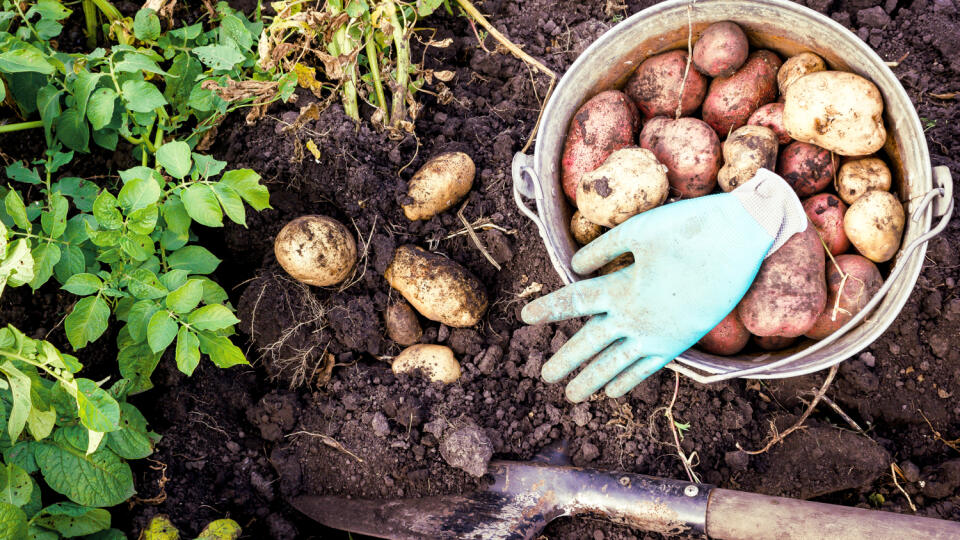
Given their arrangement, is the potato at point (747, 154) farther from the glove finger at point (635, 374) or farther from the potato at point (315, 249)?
the potato at point (315, 249)

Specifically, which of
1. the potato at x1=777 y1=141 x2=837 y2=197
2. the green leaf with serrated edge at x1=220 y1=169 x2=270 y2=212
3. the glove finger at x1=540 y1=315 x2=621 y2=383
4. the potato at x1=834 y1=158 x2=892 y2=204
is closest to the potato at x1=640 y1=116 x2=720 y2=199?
the potato at x1=777 y1=141 x2=837 y2=197

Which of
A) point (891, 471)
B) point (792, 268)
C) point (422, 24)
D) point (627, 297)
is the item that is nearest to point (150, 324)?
point (627, 297)

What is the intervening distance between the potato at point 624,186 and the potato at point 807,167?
394mm

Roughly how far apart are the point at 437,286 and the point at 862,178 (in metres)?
1.25

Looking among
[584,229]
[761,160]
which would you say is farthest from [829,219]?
[584,229]

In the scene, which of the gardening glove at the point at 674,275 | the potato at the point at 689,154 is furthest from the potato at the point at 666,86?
the gardening glove at the point at 674,275

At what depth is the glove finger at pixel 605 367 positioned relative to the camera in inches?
70.7

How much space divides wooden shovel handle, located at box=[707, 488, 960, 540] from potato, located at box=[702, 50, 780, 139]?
1.09 m

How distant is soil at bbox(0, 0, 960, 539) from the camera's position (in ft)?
6.41

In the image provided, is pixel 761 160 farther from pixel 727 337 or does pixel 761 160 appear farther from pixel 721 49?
pixel 727 337

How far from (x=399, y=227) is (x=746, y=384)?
1237 millimetres

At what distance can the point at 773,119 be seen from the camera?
1.92 metres

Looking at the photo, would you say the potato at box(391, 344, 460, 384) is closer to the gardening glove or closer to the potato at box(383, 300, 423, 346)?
the potato at box(383, 300, 423, 346)

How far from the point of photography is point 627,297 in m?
1.79
